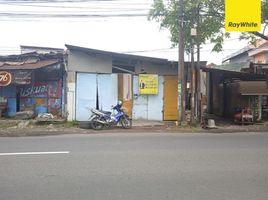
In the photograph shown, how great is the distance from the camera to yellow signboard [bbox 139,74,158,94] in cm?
2256

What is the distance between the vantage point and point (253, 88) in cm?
2241

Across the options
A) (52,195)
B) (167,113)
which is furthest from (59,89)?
(52,195)

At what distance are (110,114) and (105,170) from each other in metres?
11.1

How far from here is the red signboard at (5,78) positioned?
21.7 m

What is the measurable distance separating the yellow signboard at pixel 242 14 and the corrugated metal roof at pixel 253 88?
703cm

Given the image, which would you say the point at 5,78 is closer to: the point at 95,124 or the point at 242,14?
the point at 95,124

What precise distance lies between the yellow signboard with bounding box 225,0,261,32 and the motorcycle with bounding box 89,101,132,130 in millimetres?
6544

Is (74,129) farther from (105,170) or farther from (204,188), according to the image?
(204,188)

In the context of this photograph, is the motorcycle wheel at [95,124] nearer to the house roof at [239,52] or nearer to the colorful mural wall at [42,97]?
the colorful mural wall at [42,97]

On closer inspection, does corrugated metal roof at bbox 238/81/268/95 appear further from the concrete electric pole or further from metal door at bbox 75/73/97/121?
metal door at bbox 75/73/97/121

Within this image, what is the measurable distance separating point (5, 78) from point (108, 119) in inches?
224

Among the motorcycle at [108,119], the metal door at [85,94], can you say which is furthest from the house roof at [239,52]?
the motorcycle at [108,119]

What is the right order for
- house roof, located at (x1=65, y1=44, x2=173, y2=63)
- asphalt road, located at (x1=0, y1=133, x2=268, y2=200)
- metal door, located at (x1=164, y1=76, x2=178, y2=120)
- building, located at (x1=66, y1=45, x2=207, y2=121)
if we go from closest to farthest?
asphalt road, located at (x1=0, y1=133, x2=268, y2=200), house roof, located at (x1=65, y1=44, x2=173, y2=63), building, located at (x1=66, y1=45, x2=207, y2=121), metal door, located at (x1=164, y1=76, x2=178, y2=120)

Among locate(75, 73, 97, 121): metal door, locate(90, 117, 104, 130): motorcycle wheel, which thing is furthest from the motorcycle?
locate(75, 73, 97, 121): metal door
